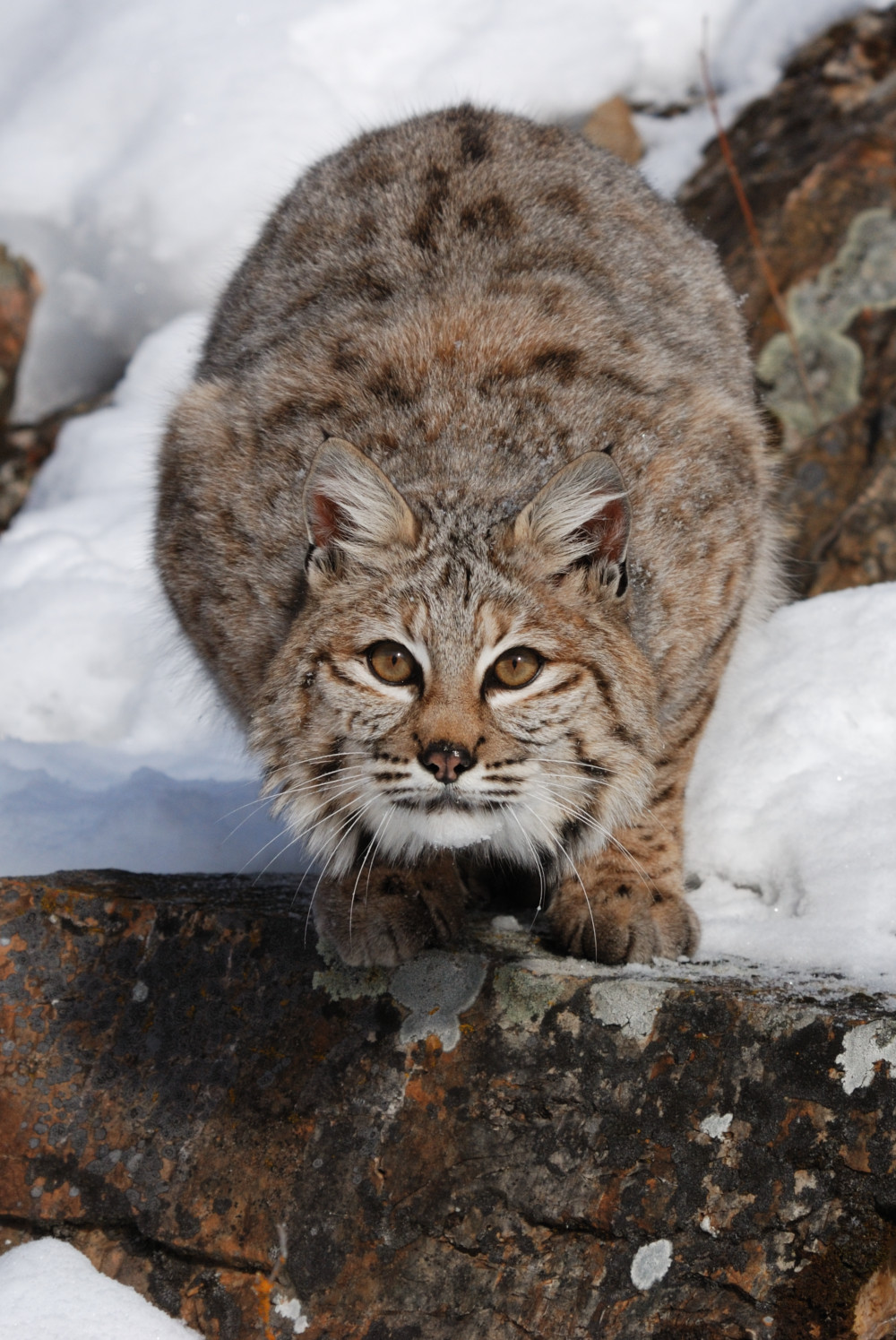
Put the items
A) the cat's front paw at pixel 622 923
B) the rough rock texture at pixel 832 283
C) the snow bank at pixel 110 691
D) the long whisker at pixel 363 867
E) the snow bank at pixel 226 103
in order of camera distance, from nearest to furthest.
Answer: the long whisker at pixel 363 867 < the cat's front paw at pixel 622 923 < the snow bank at pixel 110 691 < the rough rock texture at pixel 832 283 < the snow bank at pixel 226 103

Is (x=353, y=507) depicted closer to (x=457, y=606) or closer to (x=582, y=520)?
(x=457, y=606)

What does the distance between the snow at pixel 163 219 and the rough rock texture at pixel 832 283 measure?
64 centimetres

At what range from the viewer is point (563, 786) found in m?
3.01

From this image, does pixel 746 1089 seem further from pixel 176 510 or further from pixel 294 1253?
pixel 176 510

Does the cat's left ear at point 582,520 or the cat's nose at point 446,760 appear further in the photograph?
the cat's left ear at point 582,520

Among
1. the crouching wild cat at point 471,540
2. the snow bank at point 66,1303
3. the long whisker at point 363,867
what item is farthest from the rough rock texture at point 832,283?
the snow bank at point 66,1303

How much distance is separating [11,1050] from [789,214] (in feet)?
19.5

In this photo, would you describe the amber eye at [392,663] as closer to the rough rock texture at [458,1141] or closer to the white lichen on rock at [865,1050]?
the rough rock texture at [458,1141]

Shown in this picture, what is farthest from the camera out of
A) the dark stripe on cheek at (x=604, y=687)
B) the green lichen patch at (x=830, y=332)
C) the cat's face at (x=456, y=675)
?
the green lichen patch at (x=830, y=332)

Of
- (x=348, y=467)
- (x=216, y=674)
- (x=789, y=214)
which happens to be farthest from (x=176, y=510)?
(x=789, y=214)

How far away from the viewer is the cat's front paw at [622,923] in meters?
3.22

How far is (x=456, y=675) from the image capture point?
2779 millimetres

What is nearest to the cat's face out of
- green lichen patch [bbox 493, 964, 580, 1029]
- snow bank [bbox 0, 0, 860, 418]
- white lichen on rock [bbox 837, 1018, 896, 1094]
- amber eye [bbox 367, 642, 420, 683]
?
amber eye [bbox 367, 642, 420, 683]

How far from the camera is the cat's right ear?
290 centimetres
